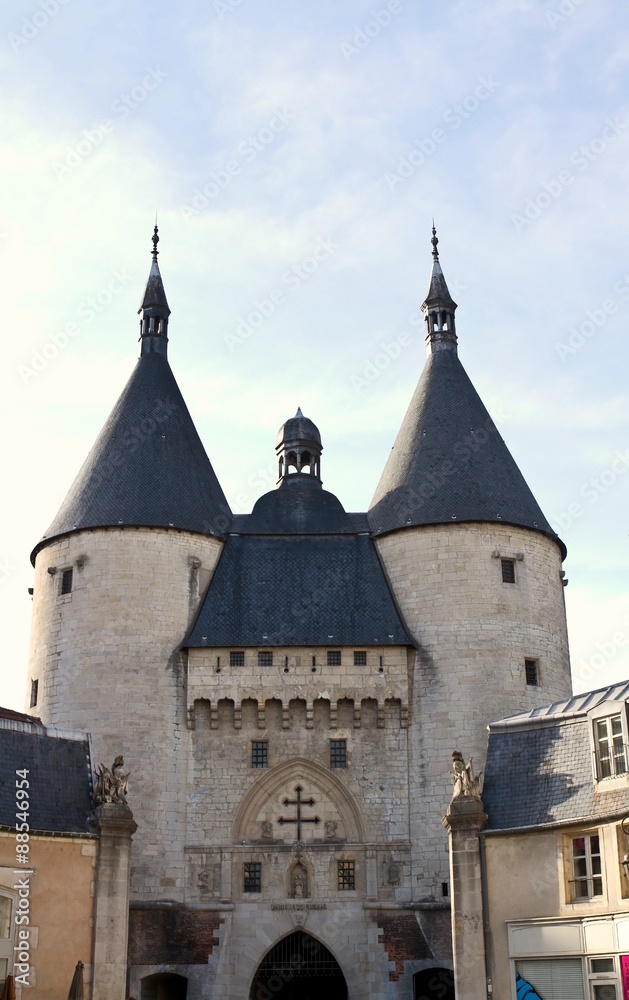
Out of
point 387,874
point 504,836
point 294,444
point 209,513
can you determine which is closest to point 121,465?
point 209,513

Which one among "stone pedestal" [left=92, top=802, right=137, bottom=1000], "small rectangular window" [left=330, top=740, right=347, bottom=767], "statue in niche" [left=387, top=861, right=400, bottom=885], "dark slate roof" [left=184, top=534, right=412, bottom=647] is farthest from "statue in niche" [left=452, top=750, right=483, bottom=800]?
"dark slate roof" [left=184, top=534, right=412, bottom=647]

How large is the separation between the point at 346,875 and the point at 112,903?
30.3 feet

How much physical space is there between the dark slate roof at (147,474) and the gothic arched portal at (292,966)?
12.5 metres

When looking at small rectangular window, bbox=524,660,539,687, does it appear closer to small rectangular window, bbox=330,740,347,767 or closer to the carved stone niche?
small rectangular window, bbox=330,740,347,767

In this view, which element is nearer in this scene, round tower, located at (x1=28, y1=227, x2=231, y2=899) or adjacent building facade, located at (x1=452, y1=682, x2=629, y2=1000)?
adjacent building facade, located at (x1=452, y1=682, x2=629, y2=1000)

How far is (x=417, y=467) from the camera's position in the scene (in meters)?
38.1

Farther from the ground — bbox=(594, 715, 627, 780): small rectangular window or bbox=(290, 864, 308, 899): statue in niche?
bbox=(594, 715, 627, 780): small rectangular window

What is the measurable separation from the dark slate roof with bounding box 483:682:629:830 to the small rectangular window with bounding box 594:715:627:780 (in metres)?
0.33

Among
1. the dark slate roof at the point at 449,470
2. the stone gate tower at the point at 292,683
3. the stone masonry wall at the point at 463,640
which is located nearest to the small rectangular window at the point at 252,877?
the stone gate tower at the point at 292,683

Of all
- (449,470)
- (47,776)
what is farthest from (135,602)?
(449,470)

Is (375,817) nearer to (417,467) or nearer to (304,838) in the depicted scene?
(304,838)

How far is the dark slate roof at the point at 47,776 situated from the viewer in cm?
2653

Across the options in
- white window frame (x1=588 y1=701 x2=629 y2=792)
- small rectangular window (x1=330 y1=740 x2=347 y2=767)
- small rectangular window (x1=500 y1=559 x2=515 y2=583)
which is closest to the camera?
white window frame (x1=588 y1=701 x2=629 y2=792)

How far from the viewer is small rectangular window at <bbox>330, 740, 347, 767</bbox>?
113ft
